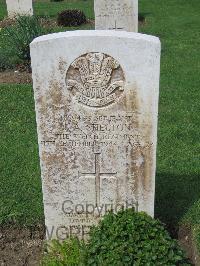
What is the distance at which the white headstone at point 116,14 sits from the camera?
11.5 m

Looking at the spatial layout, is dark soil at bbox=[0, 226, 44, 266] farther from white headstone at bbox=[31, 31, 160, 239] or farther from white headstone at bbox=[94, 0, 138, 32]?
white headstone at bbox=[94, 0, 138, 32]

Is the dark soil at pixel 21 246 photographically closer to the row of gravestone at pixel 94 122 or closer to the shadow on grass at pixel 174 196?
the row of gravestone at pixel 94 122

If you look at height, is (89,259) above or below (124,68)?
below

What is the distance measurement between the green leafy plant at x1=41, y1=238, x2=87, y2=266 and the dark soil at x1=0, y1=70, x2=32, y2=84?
5.59m

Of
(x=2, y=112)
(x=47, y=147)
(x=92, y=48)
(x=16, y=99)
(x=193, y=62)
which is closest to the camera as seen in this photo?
(x=92, y=48)

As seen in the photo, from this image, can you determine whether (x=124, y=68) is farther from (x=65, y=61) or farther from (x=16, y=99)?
(x=16, y=99)

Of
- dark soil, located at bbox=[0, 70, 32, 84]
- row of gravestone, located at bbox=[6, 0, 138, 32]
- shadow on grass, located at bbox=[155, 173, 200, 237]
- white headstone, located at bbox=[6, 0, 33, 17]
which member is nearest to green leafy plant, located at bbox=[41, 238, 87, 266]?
shadow on grass, located at bbox=[155, 173, 200, 237]

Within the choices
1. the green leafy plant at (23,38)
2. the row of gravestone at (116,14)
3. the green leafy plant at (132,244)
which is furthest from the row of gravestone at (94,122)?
the row of gravestone at (116,14)

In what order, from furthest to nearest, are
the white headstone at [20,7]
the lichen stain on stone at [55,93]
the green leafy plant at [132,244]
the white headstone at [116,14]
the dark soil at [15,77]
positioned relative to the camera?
the white headstone at [20,7] < the white headstone at [116,14] < the dark soil at [15,77] < the lichen stain on stone at [55,93] < the green leafy plant at [132,244]

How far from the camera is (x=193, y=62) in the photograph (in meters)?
10.8

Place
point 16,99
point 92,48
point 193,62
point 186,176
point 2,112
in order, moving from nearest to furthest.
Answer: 1. point 92,48
2. point 186,176
3. point 2,112
4. point 16,99
5. point 193,62

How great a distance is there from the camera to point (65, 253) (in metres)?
4.34

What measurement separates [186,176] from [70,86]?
2.46 m

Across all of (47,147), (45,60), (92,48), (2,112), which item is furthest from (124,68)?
(2,112)
